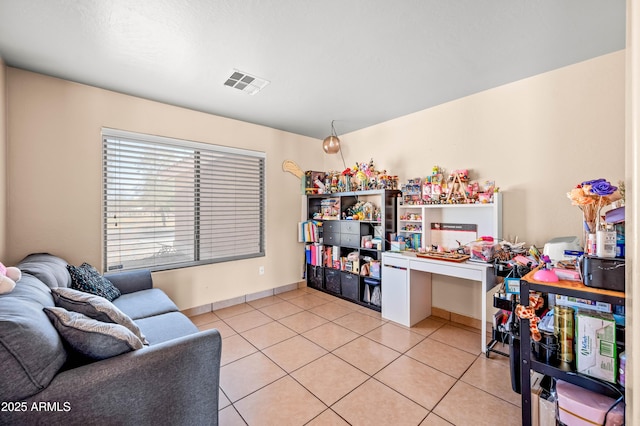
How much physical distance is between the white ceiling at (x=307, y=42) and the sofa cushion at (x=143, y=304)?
2041mm

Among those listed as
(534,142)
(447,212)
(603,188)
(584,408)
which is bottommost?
(584,408)

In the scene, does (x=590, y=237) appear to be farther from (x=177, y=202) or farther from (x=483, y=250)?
(x=177, y=202)

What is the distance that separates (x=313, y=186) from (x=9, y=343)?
3.57 meters

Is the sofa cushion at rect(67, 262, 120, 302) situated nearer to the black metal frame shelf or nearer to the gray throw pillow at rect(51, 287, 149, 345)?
the gray throw pillow at rect(51, 287, 149, 345)

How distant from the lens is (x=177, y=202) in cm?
321

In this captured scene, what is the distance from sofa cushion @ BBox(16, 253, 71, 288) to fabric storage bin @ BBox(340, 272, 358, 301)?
2.87 m

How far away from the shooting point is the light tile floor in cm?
169

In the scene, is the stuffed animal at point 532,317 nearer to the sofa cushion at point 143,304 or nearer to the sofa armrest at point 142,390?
the sofa armrest at point 142,390

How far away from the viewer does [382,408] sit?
5.72 ft

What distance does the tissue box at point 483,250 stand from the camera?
249 centimetres

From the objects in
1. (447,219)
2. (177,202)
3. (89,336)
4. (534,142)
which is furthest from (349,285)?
(89,336)

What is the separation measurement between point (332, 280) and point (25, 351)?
3.24 metres

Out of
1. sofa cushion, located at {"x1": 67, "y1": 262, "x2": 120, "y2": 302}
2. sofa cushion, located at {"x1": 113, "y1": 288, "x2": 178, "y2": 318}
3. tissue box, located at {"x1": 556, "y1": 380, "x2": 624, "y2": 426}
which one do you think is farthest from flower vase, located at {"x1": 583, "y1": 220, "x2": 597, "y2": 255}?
sofa cushion, located at {"x1": 67, "y1": 262, "x2": 120, "y2": 302}

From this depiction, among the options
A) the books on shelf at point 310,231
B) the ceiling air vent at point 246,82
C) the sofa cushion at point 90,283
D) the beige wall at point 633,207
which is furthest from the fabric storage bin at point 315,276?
the beige wall at point 633,207
